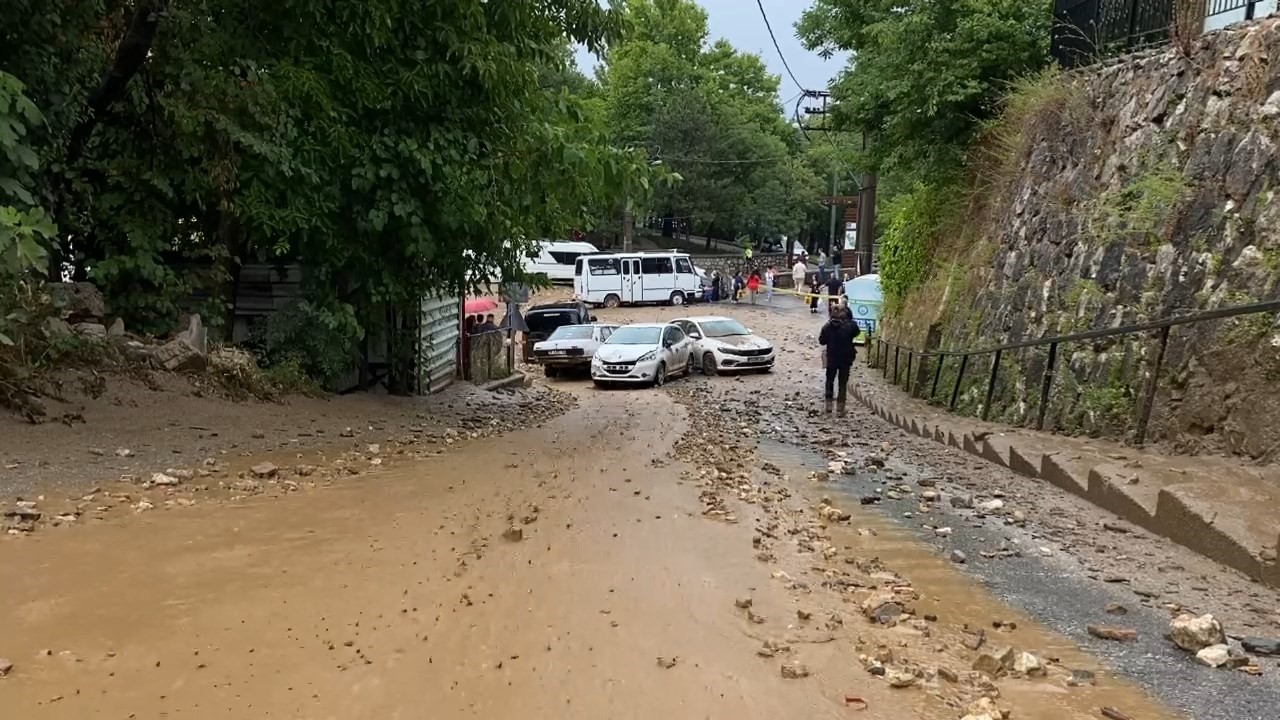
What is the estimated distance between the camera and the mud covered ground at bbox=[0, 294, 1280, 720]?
162 inches

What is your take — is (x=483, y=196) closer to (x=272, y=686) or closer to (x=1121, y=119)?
(x=1121, y=119)

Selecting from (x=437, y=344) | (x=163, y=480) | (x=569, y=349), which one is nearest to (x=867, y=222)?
(x=569, y=349)

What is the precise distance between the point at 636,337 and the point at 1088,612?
19446 mm

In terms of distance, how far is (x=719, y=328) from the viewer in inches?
1062

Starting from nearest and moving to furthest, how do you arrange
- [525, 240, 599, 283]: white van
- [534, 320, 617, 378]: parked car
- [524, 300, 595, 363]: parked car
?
[534, 320, 617, 378]: parked car < [524, 300, 595, 363]: parked car < [525, 240, 599, 283]: white van

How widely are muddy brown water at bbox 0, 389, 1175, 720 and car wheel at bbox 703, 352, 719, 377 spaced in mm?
18322

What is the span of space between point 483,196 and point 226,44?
3.22 m

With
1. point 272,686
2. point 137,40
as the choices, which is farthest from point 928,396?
point 272,686

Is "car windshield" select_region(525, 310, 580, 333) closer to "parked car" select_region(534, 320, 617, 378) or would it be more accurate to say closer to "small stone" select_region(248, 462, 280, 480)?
"parked car" select_region(534, 320, 617, 378)

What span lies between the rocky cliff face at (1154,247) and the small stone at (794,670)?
13.4 feet

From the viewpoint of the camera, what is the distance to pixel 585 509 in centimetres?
789

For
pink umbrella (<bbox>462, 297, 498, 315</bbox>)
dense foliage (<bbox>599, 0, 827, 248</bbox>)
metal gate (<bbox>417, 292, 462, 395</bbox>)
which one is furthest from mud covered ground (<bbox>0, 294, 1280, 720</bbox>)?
dense foliage (<bbox>599, 0, 827, 248</bbox>)

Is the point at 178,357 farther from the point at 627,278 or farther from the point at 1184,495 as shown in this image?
the point at 627,278

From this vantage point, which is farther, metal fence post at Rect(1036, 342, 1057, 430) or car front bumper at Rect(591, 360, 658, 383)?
car front bumper at Rect(591, 360, 658, 383)
